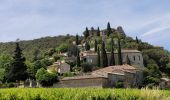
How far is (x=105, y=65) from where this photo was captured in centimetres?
9050

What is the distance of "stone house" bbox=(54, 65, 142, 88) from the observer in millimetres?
72500

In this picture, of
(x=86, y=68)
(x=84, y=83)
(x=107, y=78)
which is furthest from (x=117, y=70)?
(x=86, y=68)

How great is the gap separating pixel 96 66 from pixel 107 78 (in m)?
17.7

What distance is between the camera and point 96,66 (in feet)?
307

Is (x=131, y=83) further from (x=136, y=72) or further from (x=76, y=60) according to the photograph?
(x=76, y=60)

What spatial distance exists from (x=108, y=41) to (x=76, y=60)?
628 inches

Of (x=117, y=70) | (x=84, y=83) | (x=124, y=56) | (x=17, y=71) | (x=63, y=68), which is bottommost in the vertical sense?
(x=84, y=83)

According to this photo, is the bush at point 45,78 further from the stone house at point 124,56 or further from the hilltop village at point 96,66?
the stone house at point 124,56

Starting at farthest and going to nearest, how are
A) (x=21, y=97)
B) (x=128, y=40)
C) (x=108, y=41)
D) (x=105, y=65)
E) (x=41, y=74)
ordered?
(x=128, y=40) → (x=108, y=41) → (x=105, y=65) → (x=41, y=74) → (x=21, y=97)

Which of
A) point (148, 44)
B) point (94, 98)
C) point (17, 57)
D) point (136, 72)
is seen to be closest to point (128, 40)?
point (148, 44)

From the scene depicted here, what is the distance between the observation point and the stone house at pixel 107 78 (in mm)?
72500

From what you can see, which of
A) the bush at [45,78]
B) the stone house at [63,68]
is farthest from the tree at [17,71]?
the stone house at [63,68]

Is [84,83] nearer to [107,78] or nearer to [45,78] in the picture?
[107,78]

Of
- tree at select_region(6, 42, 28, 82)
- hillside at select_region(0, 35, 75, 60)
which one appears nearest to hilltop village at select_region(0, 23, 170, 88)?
tree at select_region(6, 42, 28, 82)
